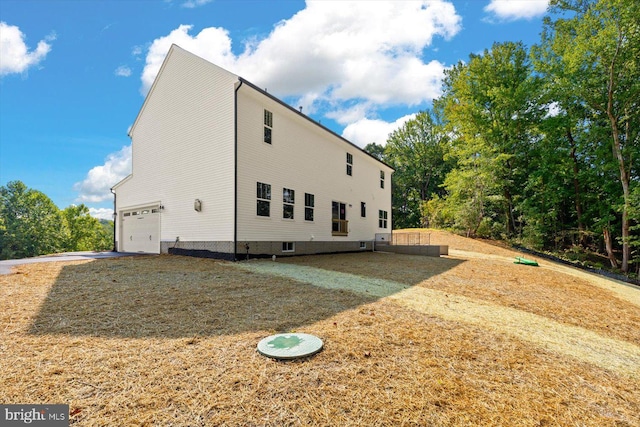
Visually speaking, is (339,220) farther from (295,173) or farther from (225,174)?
(225,174)

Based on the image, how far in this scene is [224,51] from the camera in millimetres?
12977

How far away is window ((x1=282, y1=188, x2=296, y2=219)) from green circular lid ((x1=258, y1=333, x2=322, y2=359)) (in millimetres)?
9423

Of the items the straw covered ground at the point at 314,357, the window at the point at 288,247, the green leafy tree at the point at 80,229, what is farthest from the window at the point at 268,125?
the green leafy tree at the point at 80,229

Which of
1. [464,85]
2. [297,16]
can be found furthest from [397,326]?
[464,85]

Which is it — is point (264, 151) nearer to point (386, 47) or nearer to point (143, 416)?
point (386, 47)

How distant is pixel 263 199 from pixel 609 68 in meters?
20.6

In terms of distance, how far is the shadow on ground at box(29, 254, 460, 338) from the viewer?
3.99m

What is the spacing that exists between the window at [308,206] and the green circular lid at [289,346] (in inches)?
415

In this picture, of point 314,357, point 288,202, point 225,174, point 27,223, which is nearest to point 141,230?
point 225,174

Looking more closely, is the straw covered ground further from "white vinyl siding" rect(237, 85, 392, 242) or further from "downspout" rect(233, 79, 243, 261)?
"white vinyl siding" rect(237, 85, 392, 242)

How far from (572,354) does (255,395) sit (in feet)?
12.8

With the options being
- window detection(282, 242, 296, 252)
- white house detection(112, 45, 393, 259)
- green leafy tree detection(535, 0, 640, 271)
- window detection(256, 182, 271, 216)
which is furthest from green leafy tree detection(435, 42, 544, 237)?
window detection(256, 182, 271, 216)

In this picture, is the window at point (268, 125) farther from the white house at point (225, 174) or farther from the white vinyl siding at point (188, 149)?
the white vinyl siding at point (188, 149)

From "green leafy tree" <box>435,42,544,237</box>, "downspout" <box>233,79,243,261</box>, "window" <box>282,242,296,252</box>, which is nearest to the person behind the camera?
"downspout" <box>233,79,243,261</box>
